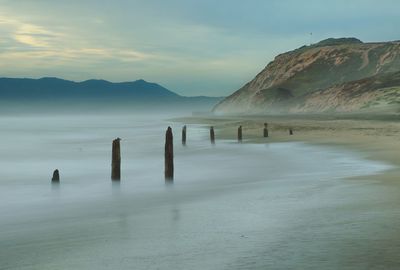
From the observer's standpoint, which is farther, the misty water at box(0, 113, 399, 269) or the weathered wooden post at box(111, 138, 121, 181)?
the weathered wooden post at box(111, 138, 121, 181)

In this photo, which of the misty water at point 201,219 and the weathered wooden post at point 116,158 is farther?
the weathered wooden post at point 116,158

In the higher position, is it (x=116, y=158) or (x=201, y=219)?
(x=116, y=158)

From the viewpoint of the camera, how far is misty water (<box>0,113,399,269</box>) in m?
9.50

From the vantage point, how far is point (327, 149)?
119 feet

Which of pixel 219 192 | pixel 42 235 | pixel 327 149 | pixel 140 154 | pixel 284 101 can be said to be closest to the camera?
pixel 42 235

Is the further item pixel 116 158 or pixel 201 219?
pixel 116 158

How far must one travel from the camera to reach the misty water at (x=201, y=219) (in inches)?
374

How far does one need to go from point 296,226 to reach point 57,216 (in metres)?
7.35

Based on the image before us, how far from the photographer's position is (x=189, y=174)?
26.6m

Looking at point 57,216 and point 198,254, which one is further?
point 57,216

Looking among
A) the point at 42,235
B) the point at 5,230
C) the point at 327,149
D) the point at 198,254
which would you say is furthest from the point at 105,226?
the point at 327,149

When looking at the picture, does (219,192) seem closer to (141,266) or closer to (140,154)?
(141,266)

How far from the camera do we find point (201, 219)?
44.4 ft

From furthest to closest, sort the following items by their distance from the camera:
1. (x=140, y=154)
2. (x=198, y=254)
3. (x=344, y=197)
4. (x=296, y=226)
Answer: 1. (x=140, y=154)
2. (x=344, y=197)
3. (x=296, y=226)
4. (x=198, y=254)
